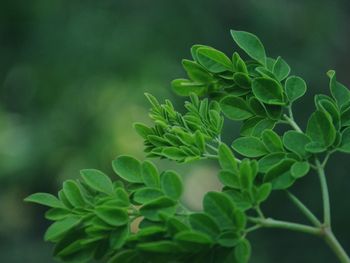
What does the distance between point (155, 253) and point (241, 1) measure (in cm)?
378

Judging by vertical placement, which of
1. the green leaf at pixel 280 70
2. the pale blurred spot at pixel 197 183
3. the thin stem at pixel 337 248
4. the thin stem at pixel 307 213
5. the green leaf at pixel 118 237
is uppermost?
the pale blurred spot at pixel 197 183

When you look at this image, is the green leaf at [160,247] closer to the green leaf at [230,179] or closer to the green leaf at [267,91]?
the green leaf at [230,179]

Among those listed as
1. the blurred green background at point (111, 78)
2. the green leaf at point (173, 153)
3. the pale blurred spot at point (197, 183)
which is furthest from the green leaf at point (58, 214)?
the pale blurred spot at point (197, 183)

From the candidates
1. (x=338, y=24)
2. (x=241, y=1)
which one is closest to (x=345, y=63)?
(x=338, y=24)

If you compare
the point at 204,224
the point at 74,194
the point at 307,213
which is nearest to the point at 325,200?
the point at 307,213

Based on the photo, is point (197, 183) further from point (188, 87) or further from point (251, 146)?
point (251, 146)

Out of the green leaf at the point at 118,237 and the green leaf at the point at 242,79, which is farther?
the green leaf at the point at 242,79

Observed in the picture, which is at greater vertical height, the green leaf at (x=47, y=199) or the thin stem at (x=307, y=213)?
the green leaf at (x=47, y=199)

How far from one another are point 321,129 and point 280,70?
0.36 ft

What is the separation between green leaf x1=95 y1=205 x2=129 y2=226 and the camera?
674 mm

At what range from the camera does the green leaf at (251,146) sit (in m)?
0.76

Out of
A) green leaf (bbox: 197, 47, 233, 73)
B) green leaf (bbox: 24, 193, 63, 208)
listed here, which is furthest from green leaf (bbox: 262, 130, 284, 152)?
green leaf (bbox: 24, 193, 63, 208)

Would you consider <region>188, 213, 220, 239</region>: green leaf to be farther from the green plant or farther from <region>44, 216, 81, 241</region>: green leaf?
<region>44, 216, 81, 241</region>: green leaf

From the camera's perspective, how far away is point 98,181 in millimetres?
730
